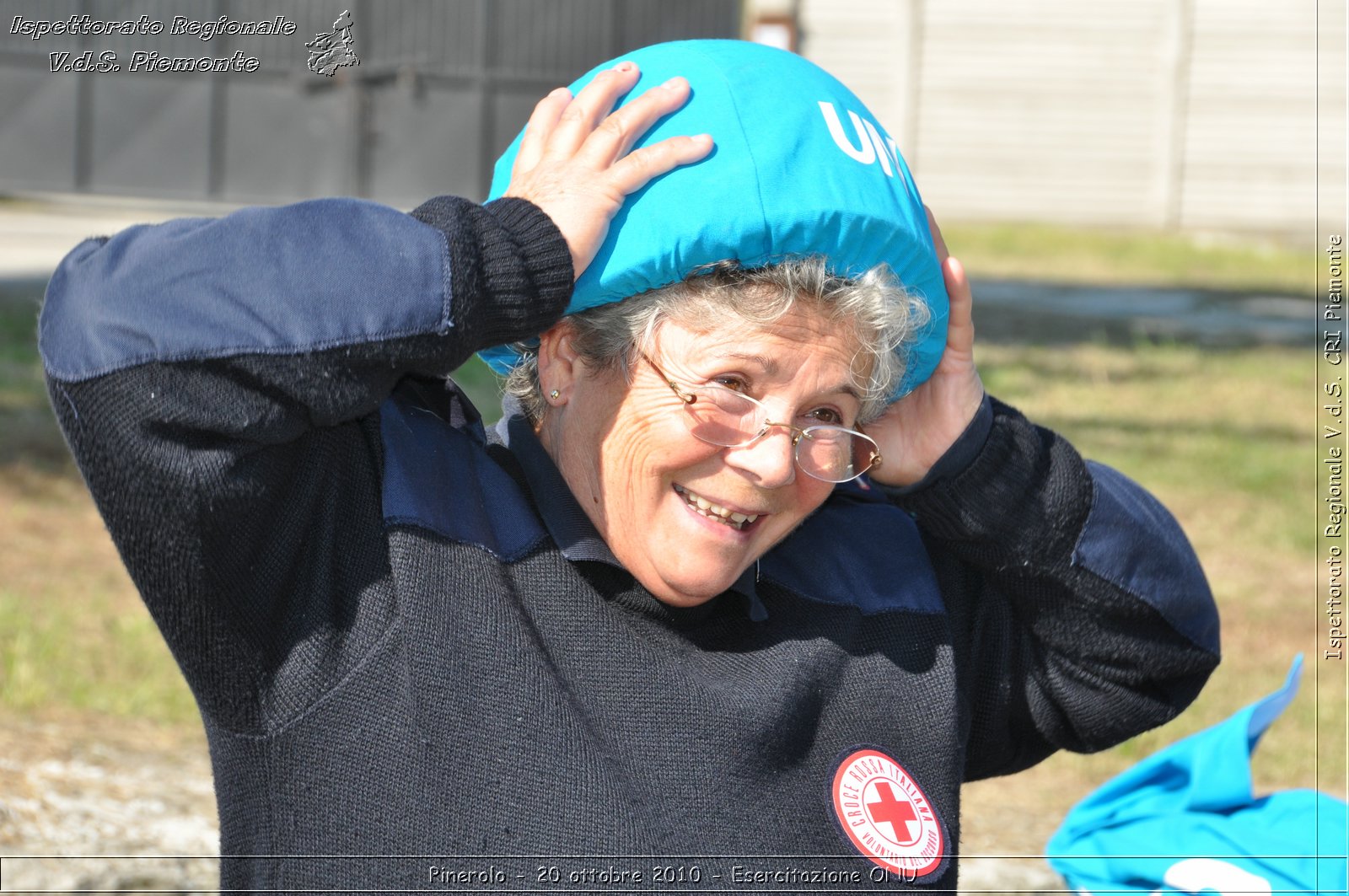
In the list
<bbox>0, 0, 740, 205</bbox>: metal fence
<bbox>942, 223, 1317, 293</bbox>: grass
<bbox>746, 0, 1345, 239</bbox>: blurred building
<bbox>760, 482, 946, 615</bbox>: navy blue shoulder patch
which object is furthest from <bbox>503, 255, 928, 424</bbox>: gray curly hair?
<bbox>746, 0, 1345, 239</bbox>: blurred building

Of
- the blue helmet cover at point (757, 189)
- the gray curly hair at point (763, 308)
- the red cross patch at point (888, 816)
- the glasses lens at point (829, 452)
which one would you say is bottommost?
the red cross patch at point (888, 816)

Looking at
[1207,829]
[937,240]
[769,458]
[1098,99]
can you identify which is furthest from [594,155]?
[1098,99]

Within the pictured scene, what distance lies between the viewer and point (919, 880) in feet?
6.21

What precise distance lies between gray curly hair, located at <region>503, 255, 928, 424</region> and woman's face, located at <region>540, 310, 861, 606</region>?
2 cm

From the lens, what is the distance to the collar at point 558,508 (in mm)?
1896

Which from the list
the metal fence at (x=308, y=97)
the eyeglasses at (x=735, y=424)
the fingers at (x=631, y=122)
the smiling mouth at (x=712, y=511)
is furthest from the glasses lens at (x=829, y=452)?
the metal fence at (x=308, y=97)

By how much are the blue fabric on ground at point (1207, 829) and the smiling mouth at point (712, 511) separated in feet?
3.14

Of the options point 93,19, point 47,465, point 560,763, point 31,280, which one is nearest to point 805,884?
point 560,763

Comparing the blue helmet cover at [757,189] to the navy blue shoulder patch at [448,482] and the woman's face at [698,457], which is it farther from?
the navy blue shoulder patch at [448,482]

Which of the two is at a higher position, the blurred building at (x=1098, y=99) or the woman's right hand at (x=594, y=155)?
the woman's right hand at (x=594, y=155)

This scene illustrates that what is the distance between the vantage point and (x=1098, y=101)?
19203 mm

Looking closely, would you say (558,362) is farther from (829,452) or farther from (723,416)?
(829,452)

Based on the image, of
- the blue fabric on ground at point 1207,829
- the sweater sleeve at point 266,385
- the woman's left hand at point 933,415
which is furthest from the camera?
the blue fabric on ground at point 1207,829

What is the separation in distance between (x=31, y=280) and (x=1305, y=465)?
7.72 meters
